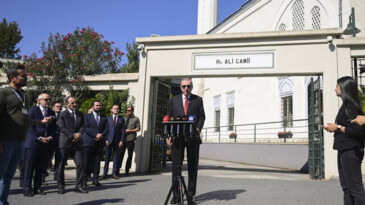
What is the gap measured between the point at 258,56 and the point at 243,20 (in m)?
17.5

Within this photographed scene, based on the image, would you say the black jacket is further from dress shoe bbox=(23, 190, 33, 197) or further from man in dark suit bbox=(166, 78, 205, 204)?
dress shoe bbox=(23, 190, 33, 197)

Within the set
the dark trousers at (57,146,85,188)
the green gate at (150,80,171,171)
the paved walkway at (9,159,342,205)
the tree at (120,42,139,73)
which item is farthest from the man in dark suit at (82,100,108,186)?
the tree at (120,42,139,73)

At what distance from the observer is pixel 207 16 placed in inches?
1505

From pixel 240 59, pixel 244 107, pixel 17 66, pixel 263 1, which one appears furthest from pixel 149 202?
pixel 263 1

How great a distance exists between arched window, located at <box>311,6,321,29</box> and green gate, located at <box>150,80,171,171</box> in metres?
12.0

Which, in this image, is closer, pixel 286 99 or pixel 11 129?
pixel 11 129

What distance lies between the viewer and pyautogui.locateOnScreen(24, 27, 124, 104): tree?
12.2m

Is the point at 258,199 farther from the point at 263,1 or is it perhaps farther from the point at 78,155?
the point at 263,1

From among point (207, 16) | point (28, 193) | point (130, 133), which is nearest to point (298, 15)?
point (130, 133)

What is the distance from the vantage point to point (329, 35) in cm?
956

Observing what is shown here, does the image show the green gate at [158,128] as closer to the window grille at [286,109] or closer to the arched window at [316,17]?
the window grille at [286,109]

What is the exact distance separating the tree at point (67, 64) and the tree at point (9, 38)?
29.2 meters

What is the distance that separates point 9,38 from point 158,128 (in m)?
36.0

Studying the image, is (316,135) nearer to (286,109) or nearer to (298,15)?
(286,109)
